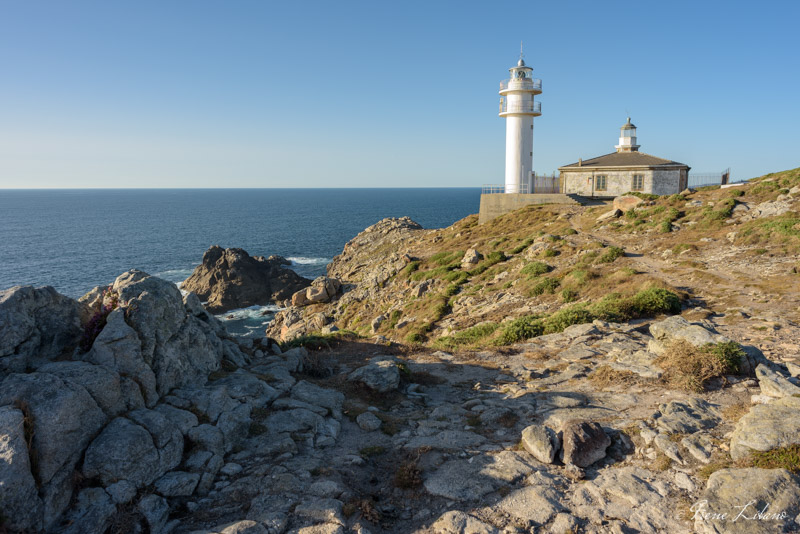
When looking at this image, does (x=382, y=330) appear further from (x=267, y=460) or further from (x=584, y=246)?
(x=267, y=460)

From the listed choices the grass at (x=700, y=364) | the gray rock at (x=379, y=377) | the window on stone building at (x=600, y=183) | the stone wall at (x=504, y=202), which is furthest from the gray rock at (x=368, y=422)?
the window on stone building at (x=600, y=183)

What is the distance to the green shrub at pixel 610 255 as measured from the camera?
2481 centimetres

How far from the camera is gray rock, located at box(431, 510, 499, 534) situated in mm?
6371

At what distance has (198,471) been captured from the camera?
25.2ft

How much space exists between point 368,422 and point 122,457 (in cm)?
476

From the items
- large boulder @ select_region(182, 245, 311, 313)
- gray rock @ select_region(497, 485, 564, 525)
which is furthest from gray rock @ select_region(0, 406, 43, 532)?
large boulder @ select_region(182, 245, 311, 313)

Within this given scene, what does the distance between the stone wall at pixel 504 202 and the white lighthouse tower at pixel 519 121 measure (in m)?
1.70

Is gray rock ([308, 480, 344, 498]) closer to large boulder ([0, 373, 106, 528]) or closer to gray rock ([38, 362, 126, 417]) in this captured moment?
large boulder ([0, 373, 106, 528])

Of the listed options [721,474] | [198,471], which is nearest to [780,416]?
[721,474]

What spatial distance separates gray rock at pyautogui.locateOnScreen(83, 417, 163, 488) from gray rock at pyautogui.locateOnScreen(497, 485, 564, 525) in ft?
18.6

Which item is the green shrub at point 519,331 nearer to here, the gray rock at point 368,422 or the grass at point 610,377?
the grass at point 610,377

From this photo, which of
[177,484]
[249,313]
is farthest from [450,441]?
[249,313]

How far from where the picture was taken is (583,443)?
798 centimetres

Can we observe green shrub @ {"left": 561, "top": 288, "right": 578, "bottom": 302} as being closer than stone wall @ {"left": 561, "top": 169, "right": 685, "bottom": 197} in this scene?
Yes
